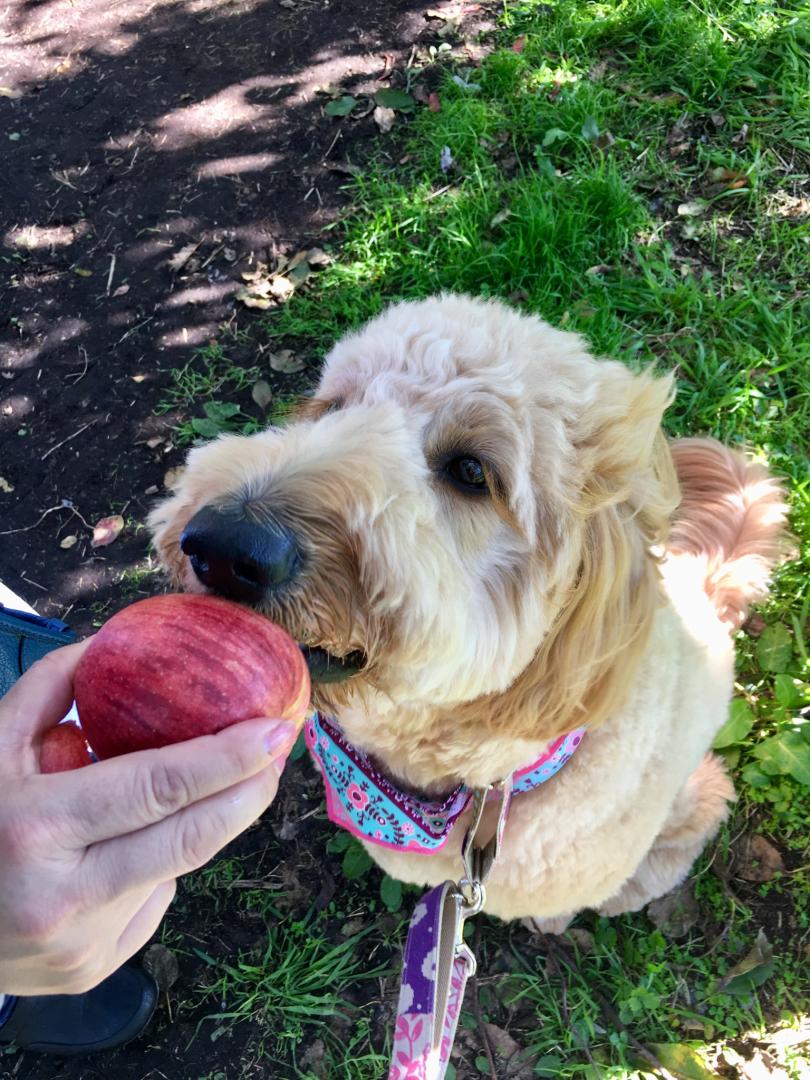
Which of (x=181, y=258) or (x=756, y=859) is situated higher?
(x=181, y=258)

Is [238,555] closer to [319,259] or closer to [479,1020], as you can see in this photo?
[479,1020]

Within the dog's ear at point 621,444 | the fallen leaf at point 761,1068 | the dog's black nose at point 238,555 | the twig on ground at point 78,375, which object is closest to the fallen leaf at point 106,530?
the twig on ground at point 78,375

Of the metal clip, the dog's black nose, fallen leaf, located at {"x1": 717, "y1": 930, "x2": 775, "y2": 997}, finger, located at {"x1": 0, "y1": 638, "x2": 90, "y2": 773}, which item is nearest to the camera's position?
finger, located at {"x1": 0, "y1": 638, "x2": 90, "y2": 773}

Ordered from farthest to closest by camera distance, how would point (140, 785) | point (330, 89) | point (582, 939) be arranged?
1. point (330, 89)
2. point (582, 939)
3. point (140, 785)

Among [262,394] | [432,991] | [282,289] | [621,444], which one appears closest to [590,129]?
[282,289]

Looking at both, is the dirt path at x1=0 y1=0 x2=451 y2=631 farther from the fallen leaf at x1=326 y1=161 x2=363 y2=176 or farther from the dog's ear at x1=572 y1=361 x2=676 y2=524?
the dog's ear at x1=572 y1=361 x2=676 y2=524

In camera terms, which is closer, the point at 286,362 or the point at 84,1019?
the point at 84,1019

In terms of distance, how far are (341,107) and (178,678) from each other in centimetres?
377

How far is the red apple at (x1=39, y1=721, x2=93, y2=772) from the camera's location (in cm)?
118

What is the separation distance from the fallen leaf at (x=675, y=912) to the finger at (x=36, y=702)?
6.63ft

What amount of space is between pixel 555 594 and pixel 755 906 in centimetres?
157

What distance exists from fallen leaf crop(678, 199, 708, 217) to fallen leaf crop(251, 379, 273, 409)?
1975 millimetres

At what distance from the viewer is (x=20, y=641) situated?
6.57 feet

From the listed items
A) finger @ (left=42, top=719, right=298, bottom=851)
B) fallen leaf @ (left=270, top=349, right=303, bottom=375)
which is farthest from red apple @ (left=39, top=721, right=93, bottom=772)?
fallen leaf @ (left=270, top=349, right=303, bottom=375)
